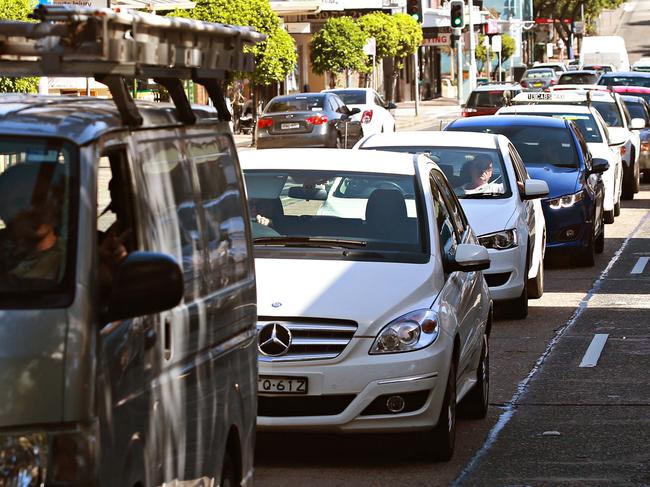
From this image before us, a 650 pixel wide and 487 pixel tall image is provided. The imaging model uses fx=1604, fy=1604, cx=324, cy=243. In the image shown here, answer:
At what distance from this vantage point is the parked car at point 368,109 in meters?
41.1

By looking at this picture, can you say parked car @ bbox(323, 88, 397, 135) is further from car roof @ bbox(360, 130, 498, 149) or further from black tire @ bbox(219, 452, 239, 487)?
black tire @ bbox(219, 452, 239, 487)

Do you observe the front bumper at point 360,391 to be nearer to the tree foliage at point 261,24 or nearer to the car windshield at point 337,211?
the car windshield at point 337,211

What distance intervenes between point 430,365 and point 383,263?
849 mm

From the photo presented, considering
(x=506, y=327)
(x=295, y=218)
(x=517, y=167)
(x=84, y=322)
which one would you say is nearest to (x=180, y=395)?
(x=84, y=322)

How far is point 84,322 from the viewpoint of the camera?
4.30 meters

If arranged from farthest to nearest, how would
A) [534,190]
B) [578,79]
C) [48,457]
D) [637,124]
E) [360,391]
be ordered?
[578,79] → [637,124] → [534,190] → [360,391] → [48,457]

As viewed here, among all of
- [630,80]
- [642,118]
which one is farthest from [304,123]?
[630,80]

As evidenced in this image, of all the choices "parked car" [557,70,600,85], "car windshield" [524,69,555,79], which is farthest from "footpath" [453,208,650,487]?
"car windshield" [524,69,555,79]

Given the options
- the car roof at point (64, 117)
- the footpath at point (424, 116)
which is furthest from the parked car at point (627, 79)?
the car roof at point (64, 117)

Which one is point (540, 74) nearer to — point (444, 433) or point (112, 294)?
point (444, 433)

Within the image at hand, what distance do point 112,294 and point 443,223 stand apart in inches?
209

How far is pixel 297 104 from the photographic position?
38.1m

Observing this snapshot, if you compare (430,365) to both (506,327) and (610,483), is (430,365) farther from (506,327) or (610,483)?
(506,327)

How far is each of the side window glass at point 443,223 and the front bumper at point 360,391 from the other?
42.9 inches
